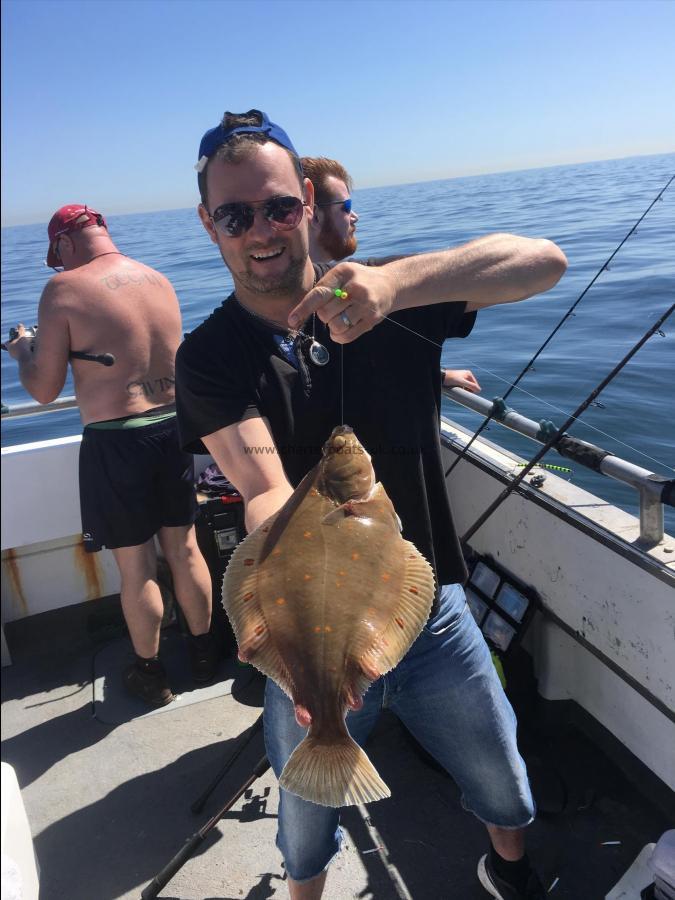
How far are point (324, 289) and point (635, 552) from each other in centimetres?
154

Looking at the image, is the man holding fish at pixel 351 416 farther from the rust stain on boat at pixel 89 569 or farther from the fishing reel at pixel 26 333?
the rust stain on boat at pixel 89 569

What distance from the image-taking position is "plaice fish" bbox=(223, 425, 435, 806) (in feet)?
5.25

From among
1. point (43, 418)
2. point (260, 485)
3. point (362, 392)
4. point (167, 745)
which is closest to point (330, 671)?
point (260, 485)

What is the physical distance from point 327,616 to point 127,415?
2355 mm

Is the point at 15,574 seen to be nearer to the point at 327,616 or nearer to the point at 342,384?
the point at 342,384

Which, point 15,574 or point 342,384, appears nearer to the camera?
point 342,384

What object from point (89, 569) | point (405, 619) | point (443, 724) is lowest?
point (89, 569)

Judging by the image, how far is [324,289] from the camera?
168 cm

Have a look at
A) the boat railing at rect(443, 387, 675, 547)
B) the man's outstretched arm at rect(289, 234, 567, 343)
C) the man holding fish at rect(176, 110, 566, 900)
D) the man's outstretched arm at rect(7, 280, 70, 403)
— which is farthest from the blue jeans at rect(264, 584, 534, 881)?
the man's outstretched arm at rect(7, 280, 70, 403)

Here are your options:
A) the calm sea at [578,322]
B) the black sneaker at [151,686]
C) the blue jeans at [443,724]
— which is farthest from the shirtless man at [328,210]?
the black sneaker at [151,686]

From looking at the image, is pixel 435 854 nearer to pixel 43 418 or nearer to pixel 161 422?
pixel 161 422

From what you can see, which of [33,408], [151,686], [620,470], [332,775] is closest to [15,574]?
[33,408]

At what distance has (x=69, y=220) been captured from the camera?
12.1 feet

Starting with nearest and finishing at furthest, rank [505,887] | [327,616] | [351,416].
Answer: [327,616], [351,416], [505,887]
